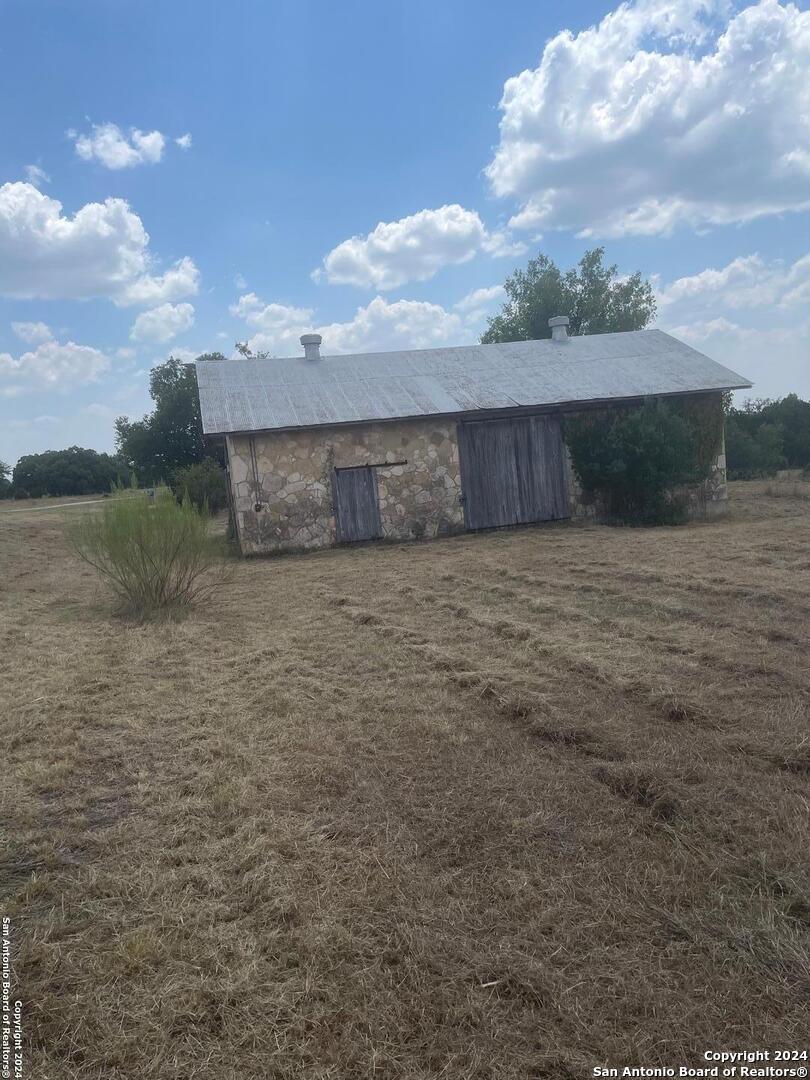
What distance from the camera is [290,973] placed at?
86.6 inches

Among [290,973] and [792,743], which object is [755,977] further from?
[792,743]

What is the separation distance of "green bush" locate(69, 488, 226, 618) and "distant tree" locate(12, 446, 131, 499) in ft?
93.6

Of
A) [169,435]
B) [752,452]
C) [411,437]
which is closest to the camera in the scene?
[411,437]

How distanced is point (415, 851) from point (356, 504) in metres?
10.9

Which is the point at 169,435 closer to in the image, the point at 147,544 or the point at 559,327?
the point at 559,327

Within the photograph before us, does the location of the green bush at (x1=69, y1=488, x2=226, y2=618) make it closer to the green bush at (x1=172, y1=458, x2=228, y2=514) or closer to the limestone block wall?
the limestone block wall

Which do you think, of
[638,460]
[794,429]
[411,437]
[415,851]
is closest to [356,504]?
[411,437]

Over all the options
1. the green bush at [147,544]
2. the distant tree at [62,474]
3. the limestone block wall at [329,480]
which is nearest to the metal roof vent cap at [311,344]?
the limestone block wall at [329,480]

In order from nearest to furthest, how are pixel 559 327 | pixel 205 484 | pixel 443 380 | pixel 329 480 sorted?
pixel 329 480, pixel 443 380, pixel 559 327, pixel 205 484

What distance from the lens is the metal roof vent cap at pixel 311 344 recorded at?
16.6 metres

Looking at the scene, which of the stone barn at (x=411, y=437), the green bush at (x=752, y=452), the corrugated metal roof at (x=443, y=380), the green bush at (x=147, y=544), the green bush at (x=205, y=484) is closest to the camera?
the green bush at (x=147, y=544)

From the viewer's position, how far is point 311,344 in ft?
54.6

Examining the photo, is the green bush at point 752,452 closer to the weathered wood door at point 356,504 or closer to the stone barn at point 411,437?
the stone barn at point 411,437

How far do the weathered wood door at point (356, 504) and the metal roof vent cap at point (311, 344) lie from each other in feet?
14.1
